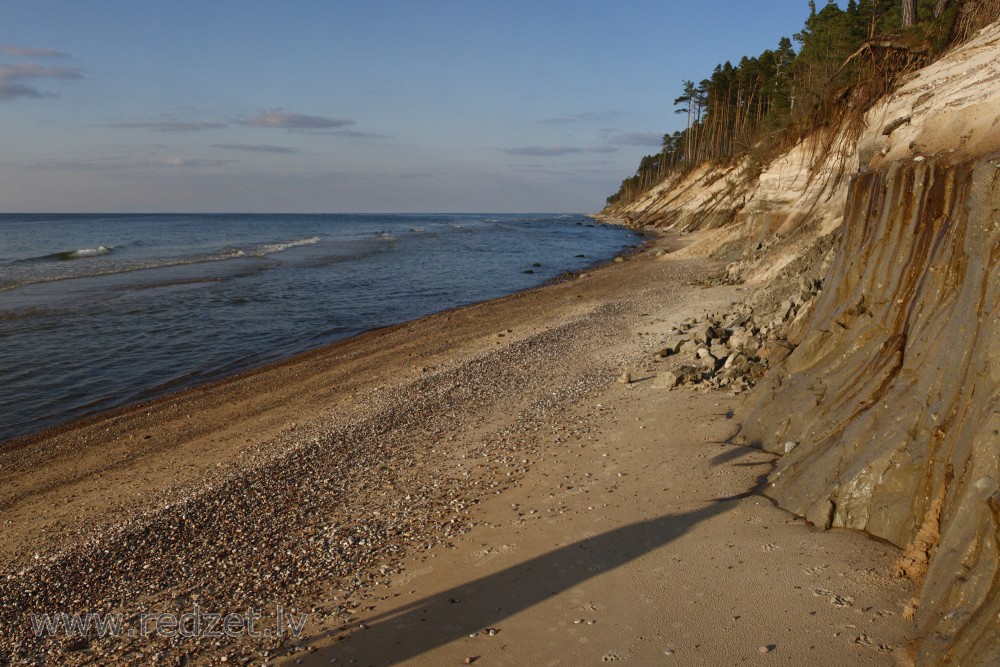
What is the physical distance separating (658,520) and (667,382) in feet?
16.0

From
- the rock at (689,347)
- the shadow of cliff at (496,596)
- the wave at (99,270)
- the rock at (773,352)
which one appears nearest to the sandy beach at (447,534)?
the shadow of cliff at (496,596)

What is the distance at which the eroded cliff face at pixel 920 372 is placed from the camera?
4688 millimetres

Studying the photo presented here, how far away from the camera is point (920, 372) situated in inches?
245

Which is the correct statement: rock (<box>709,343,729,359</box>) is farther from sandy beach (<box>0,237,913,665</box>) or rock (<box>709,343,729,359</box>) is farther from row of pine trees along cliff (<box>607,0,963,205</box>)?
row of pine trees along cliff (<box>607,0,963,205</box>)

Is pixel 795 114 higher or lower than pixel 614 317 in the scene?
higher

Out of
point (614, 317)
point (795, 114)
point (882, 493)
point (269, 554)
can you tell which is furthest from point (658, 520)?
point (795, 114)

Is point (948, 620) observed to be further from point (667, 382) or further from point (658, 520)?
point (667, 382)

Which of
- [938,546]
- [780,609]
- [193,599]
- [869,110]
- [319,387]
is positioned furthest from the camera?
[319,387]

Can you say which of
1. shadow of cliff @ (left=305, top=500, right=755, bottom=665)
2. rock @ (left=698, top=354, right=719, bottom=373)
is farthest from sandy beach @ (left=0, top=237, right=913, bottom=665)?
rock @ (left=698, top=354, right=719, bottom=373)

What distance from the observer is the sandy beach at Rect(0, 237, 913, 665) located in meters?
5.48

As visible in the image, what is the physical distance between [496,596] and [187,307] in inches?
927

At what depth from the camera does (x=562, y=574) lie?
639cm

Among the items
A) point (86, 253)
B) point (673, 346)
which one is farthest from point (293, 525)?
point (86, 253)

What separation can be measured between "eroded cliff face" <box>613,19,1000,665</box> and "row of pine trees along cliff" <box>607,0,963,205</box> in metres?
1.98
